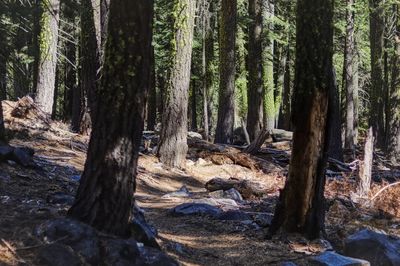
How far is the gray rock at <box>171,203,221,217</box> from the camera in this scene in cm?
834

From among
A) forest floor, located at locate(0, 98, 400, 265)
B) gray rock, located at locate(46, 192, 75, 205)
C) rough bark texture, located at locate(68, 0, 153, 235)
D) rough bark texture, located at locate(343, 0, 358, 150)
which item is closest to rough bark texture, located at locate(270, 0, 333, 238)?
forest floor, located at locate(0, 98, 400, 265)

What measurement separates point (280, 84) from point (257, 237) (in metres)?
23.4

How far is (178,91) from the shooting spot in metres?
12.7

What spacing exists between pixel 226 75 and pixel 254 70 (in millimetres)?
3642

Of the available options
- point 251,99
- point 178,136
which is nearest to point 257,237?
point 178,136

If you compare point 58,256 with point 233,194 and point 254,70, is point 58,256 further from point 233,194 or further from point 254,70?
point 254,70

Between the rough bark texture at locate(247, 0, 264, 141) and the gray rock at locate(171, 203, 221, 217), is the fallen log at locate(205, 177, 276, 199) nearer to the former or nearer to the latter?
the gray rock at locate(171, 203, 221, 217)

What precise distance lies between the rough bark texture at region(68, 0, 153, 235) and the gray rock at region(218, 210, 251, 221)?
128 inches

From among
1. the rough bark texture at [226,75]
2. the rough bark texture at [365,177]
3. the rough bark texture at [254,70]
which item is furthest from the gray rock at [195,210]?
the rough bark texture at [254,70]

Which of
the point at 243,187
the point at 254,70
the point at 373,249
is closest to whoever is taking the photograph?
the point at 373,249

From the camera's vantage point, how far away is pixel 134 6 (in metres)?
5.07

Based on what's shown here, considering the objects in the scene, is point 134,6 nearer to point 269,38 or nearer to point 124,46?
point 124,46

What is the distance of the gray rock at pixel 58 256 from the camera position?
4.48m

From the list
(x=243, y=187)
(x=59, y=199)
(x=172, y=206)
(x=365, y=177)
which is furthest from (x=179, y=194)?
(x=59, y=199)
